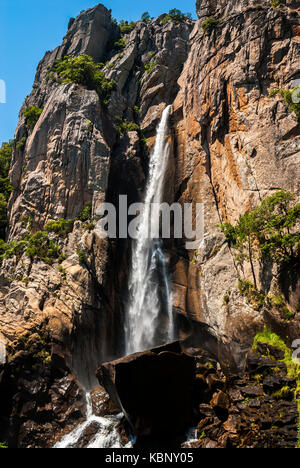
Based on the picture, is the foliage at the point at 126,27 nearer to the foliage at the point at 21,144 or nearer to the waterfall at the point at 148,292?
the foliage at the point at 21,144

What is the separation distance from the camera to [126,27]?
54469 millimetres

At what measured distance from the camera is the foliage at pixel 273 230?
1727 centimetres

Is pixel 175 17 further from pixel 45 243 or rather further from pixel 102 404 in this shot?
pixel 102 404

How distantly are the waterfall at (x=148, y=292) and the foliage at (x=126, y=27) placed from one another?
121 feet

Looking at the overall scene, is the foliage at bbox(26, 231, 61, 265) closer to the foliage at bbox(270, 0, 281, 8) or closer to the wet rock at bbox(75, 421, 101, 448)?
the wet rock at bbox(75, 421, 101, 448)

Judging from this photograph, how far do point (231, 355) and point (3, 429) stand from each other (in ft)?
44.4

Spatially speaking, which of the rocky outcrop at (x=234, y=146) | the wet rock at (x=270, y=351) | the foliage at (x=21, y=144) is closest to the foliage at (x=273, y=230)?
the rocky outcrop at (x=234, y=146)

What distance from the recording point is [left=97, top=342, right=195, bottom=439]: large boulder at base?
15328 millimetres

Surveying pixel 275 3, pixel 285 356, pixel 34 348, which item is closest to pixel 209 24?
pixel 275 3

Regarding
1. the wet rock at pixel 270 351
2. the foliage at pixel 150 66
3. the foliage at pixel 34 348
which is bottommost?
the foliage at pixel 34 348

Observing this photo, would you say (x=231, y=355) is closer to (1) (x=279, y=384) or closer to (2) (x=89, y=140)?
(1) (x=279, y=384)

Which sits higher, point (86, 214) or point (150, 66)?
point (150, 66)

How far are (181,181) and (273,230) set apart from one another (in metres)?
11.5

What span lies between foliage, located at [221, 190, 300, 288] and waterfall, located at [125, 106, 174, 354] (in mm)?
7615
